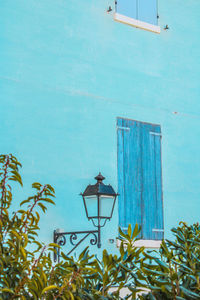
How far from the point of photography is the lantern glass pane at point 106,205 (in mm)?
5914

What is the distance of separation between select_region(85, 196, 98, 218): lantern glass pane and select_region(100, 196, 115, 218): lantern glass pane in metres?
0.09

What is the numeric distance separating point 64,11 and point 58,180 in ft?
7.59

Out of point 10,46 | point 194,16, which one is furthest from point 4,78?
point 194,16

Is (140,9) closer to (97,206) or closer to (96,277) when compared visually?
(97,206)

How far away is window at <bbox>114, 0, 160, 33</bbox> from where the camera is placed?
7469mm

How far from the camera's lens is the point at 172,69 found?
7.82 m

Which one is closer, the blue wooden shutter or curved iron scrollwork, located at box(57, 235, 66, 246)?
curved iron scrollwork, located at box(57, 235, 66, 246)

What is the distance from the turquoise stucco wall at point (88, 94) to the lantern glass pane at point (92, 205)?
39 centimetres

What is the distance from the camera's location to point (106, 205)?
5953 millimetres

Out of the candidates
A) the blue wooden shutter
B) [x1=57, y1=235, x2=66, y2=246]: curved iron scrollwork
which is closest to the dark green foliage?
[x1=57, y1=235, x2=66, y2=246]: curved iron scrollwork

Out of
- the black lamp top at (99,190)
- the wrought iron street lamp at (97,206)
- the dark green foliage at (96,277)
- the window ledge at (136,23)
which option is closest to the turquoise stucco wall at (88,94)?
the window ledge at (136,23)

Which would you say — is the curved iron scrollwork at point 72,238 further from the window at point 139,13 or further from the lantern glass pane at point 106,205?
the window at point 139,13

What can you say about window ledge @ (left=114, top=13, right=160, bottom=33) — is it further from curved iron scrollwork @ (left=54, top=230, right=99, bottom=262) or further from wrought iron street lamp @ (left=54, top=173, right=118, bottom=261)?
curved iron scrollwork @ (left=54, top=230, right=99, bottom=262)

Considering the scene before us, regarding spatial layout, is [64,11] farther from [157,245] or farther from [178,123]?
[157,245]
